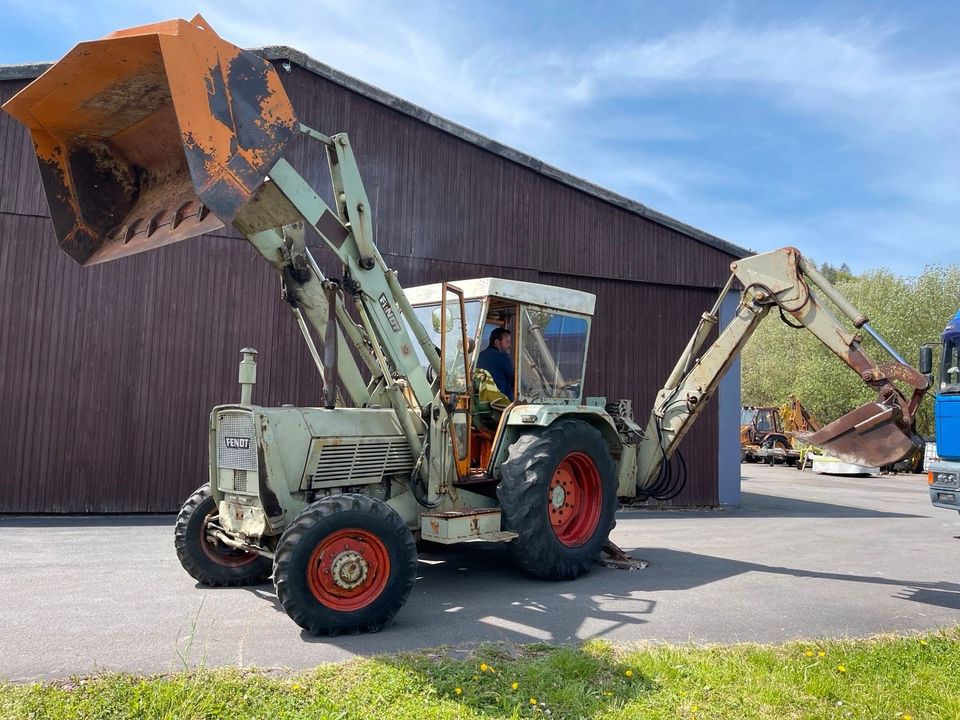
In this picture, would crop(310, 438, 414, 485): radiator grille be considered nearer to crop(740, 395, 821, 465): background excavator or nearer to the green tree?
the green tree

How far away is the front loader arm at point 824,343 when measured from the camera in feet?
24.6

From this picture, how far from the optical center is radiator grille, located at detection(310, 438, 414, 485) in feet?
20.8

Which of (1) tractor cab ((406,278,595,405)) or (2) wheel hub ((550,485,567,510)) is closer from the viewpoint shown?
(1) tractor cab ((406,278,595,405))

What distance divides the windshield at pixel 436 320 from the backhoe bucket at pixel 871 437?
138 inches

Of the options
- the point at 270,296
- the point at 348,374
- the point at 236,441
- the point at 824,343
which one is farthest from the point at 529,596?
the point at 270,296

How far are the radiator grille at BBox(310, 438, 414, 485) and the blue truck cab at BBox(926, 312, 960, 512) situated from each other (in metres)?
5.62

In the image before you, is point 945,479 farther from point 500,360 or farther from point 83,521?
point 83,521

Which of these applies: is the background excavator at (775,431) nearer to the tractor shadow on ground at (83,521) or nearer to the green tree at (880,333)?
the green tree at (880,333)

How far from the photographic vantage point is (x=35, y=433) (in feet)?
37.5

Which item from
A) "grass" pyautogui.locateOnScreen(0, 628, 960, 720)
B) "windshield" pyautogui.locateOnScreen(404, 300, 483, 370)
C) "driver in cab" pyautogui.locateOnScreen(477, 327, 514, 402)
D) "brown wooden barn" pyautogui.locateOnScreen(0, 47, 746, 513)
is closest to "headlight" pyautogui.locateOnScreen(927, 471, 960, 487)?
"grass" pyautogui.locateOnScreen(0, 628, 960, 720)

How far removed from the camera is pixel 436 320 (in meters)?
7.83

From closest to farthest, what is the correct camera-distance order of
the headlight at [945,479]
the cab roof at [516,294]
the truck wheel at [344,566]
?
the truck wheel at [344,566] < the cab roof at [516,294] < the headlight at [945,479]

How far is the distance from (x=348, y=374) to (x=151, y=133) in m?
2.62

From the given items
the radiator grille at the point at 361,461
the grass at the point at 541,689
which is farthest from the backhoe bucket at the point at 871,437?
the radiator grille at the point at 361,461
